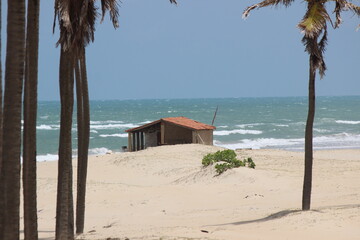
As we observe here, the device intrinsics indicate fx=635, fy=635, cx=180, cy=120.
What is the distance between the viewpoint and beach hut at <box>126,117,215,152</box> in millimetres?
37875

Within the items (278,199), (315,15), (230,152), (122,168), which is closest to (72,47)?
(315,15)

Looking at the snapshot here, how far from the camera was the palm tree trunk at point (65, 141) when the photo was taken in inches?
442

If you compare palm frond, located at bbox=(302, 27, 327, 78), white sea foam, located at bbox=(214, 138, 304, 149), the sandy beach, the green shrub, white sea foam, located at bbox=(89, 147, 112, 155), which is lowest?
white sea foam, located at bbox=(89, 147, 112, 155)

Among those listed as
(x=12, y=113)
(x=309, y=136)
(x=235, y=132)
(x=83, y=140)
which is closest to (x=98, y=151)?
(x=235, y=132)

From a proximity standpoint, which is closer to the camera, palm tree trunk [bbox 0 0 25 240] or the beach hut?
palm tree trunk [bbox 0 0 25 240]

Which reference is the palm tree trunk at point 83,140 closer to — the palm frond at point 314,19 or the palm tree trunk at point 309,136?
the palm frond at point 314,19

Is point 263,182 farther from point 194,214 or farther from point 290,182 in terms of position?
point 194,214

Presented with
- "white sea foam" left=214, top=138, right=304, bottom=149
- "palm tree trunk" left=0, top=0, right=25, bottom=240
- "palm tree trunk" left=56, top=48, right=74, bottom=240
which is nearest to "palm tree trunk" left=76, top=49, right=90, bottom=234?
"palm tree trunk" left=56, top=48, right=74, bottom=240

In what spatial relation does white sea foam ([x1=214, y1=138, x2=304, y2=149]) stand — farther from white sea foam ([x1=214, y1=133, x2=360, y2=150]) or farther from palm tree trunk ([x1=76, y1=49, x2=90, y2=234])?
palm tree trunk ([x1=76, y1=49, x2=90, y2=234])

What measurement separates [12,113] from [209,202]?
44.3 ft

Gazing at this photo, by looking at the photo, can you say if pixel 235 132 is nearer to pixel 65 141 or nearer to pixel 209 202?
pixel 209 202

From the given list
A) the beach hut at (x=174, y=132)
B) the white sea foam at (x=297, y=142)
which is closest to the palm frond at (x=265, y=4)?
the beach hut at (x=174, y=132)

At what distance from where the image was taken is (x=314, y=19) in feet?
45.6

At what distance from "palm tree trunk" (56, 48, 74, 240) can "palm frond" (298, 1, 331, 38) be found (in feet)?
17.2
